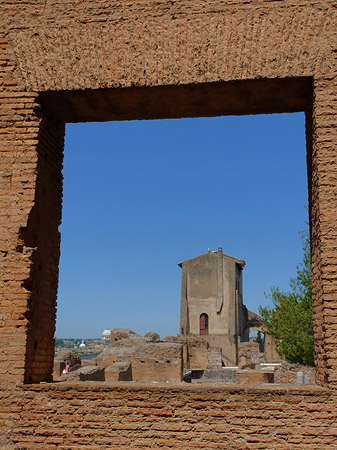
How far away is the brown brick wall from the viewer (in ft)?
13.9

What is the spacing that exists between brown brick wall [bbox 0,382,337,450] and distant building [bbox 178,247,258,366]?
34.1 m

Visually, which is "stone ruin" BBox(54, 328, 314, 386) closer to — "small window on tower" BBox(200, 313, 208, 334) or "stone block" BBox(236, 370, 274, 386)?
"stone block" BBox(236, 370, 274, 386)

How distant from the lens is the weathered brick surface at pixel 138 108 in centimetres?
434

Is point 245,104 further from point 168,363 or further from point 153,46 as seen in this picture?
point 168,363

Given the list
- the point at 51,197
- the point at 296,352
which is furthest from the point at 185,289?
the point at 51,197

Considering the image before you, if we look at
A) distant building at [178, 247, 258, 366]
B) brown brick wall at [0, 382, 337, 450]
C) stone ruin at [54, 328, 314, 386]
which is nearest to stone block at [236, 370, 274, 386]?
stone ruin at [54, 328, 314, 386]

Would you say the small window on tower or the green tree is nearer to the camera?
the green tree

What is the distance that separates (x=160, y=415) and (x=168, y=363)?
12.1 m

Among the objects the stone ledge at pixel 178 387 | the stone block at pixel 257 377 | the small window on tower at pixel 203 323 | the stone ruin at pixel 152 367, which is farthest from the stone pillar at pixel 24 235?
the small window on tower at pixel 203 323

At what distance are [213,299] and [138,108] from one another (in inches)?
1365

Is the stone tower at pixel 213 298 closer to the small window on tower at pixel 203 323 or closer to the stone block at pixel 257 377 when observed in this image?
the small window on tower at pixel 203 323

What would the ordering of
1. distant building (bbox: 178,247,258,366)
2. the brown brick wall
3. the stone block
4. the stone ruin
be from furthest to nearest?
1. distant building (bbox: 178,247,258,366)
2. the stone ruin
3. the stone block
4. the brown brick wall

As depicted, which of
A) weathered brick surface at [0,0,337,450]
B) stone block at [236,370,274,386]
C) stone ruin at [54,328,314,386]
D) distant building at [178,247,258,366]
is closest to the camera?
weathered brick surface at [0,0,337,450]

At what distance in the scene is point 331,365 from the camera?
4254 millimetres
